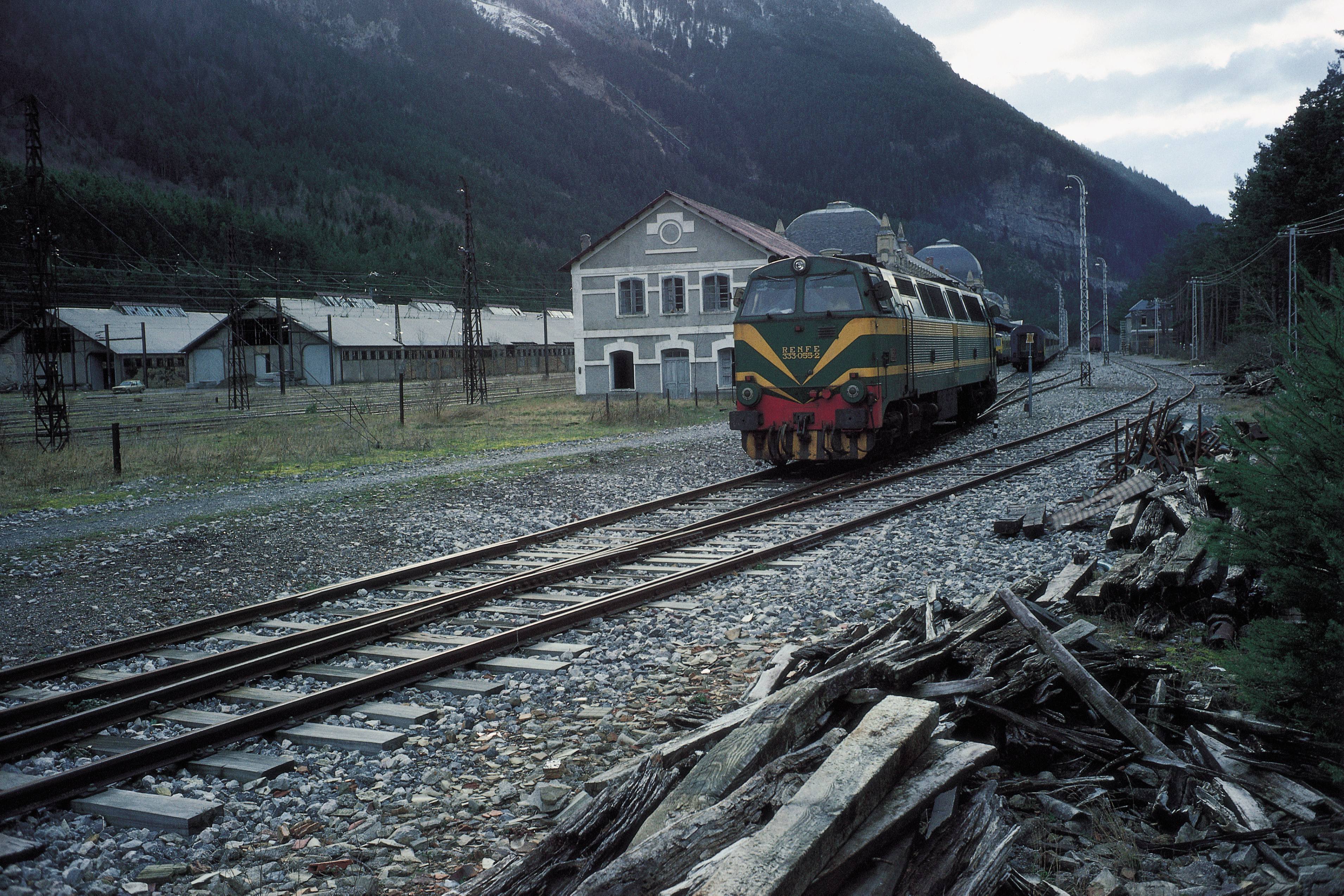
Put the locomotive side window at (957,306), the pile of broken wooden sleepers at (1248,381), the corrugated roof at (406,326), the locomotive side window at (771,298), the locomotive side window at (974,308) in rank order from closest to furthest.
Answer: the locomotive side window at (771,298) < the locomotive side window at (957,306) < the locomotive side window at (974,308) < the pile of broken wooden sleepers at (1248,381) < the corrugated roof at (406,326)

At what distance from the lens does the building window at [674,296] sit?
1454 inches

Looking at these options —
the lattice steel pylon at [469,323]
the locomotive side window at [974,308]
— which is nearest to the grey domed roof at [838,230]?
the lattice steel pylon at [469,323]

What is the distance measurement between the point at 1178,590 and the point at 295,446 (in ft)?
64.7

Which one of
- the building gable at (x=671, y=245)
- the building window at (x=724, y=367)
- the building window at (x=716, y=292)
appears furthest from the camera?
the building window at (x=724, y=367)

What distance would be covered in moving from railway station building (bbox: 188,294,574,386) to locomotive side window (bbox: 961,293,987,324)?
115 feet

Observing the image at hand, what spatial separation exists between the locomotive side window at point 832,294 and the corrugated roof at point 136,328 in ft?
174

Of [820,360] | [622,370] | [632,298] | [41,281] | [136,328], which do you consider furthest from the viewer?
[136,328]

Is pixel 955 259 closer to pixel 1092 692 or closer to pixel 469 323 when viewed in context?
pixel 469 323

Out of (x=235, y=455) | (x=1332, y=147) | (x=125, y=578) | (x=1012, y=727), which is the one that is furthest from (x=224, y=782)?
(x=1332, y=147)

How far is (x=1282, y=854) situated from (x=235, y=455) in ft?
65.7

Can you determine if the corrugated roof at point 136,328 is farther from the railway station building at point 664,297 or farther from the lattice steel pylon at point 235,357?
the railway station building at point 664,297

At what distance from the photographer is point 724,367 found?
121 feet

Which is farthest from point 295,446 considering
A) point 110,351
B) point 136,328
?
point 136,328

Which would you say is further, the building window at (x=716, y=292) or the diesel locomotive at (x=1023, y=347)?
the diesel locomotive at (x=1023, y=347)
